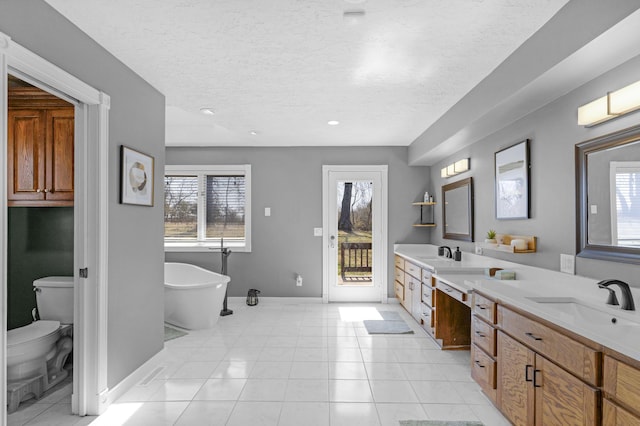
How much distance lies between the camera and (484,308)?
8.24 ft

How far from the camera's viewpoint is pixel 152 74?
2.84m

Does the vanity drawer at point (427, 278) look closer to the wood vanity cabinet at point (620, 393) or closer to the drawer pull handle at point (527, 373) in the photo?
the drawer pull handle at point (527, 373)

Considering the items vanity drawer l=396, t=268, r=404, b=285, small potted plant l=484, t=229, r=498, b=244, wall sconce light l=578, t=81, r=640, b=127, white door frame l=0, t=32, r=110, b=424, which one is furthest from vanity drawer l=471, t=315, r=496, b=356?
white door frame l=0, t=32, r=110, b=424

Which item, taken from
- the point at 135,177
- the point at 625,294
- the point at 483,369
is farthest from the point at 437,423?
the point at 135,177

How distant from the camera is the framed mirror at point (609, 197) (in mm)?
1909

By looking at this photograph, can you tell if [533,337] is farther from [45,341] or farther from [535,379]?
[45,341]

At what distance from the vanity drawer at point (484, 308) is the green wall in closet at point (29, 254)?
3.47m

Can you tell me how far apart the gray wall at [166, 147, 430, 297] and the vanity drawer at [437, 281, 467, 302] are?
2.10m

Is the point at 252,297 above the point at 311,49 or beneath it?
beneath

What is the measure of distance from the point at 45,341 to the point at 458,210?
13.7 ft

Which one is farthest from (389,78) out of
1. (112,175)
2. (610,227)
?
(112,175)

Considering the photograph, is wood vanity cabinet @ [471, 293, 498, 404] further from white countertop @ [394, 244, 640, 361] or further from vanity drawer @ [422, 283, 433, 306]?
vanity drawer @ [422, 283, 433, 306]

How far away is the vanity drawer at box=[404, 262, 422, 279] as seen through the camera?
13.9ft

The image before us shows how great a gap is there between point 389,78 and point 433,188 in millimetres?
2916
